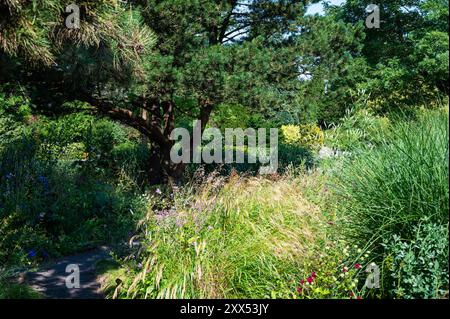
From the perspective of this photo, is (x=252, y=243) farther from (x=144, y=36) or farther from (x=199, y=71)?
(x=199, y=71)

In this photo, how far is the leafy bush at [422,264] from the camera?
2758 mm

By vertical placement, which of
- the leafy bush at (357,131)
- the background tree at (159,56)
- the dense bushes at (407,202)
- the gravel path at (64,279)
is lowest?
the gravel path at (64,279)

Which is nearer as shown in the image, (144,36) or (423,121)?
(423,121)

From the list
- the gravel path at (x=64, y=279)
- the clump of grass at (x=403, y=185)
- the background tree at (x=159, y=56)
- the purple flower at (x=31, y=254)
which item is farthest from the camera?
the purple flower at (x=31, y=254)

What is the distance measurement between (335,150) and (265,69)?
1.71 metres

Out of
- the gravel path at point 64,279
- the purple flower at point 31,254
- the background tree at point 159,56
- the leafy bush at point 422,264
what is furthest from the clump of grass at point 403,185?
the purple flower at point 31,254

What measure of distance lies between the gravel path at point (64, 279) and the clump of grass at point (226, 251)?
16.0 inches

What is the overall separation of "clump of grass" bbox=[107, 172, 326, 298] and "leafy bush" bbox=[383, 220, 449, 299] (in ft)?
2.26

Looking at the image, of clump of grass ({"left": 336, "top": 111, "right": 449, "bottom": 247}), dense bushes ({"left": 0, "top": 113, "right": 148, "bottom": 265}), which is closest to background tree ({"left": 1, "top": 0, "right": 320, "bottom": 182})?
dense bushes ({"left": 0, "top": 113, "right": 148, "bottom": 265})

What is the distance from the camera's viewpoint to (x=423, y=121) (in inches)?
129

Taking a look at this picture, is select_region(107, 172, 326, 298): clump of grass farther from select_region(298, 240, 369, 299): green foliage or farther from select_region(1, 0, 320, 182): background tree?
select_region(1, 0, 320, 182): background tree

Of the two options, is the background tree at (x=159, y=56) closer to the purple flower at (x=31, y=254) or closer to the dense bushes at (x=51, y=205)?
the dense bushes at (x=51, y=205)
